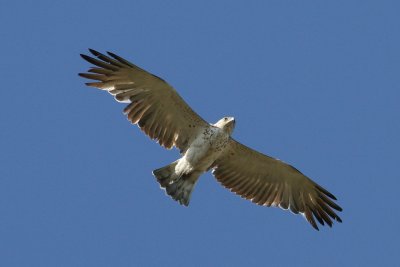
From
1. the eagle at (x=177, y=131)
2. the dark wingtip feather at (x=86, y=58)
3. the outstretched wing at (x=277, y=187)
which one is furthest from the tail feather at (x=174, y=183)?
the dark wingtip feather at (x=86, y=58)

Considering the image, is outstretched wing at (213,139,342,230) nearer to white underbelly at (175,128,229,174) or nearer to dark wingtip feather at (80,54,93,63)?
white underbelly at (175,128,229,174)

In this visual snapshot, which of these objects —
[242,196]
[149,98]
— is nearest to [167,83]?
[149,98]

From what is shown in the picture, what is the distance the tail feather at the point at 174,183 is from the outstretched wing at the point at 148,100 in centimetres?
51

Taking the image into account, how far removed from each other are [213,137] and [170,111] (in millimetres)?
938

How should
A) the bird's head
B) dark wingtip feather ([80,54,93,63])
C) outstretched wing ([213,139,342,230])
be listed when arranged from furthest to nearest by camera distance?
outstretched wing ([213,139,342,230]), the bird's head, dark wingtip feather ([80,54,93,63])

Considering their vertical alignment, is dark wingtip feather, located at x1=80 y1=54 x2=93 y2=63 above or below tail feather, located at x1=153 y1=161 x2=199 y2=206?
above

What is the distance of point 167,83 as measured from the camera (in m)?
17.6

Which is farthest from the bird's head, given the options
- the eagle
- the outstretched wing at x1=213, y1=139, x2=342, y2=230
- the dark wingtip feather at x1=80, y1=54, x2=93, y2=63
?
the dark wingtip feather at x1=80, y1=54, x2=93, y2=63

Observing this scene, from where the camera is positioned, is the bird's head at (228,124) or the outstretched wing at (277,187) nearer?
the bird's head at (228,124)

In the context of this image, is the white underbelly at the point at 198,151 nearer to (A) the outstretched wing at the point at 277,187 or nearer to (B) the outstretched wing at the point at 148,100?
(B) the outstretched wing at the point at 148,100

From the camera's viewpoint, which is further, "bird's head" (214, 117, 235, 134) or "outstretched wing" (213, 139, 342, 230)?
"outstretched wing" (213, 139, 342, 230)

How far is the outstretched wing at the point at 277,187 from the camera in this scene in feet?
61.9

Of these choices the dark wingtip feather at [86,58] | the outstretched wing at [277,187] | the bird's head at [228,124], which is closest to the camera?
the dark wingtip feather at [86,58]

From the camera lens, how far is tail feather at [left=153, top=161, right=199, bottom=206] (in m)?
17.9
